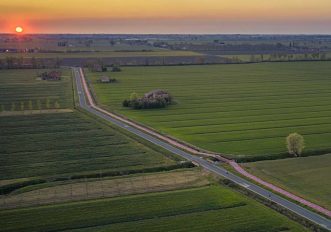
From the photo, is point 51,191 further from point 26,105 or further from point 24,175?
point 26,105

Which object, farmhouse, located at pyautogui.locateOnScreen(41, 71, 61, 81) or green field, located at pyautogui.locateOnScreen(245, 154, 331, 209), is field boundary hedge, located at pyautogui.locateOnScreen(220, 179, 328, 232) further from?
farmhouse, located at pyautogui.locateOnScreen(41, 71, 61, 81)

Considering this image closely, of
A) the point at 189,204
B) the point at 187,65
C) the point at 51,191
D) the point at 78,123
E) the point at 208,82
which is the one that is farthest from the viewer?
the point at 187,65

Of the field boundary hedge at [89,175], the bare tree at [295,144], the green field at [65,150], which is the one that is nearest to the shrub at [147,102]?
the green field at [65,150]

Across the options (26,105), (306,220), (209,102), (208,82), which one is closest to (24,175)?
(306,220)

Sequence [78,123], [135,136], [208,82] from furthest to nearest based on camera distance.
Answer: [208,82]
[78,123]
[135,136]

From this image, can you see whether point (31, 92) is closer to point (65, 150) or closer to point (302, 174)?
point (65, 150)
